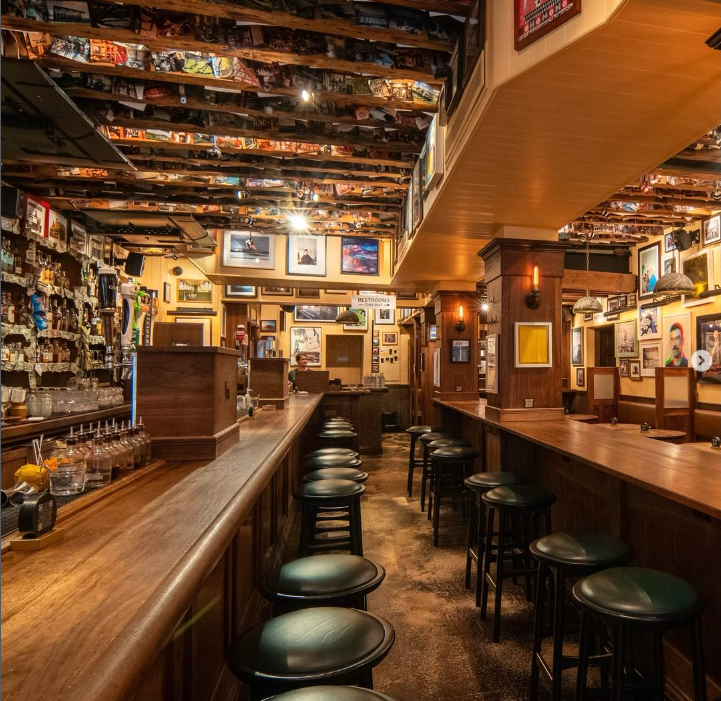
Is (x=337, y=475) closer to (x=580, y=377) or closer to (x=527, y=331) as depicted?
(x=527, y=331)

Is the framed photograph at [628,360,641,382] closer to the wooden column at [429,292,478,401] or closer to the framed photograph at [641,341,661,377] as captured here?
the framed photograph at [641,341,661,377]

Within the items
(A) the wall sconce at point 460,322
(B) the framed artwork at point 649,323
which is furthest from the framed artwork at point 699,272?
(A) the wall sconce at point 460,322

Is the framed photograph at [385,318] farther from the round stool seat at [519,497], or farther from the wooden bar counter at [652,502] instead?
the round stool seat at [519,497]

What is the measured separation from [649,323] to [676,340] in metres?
0.76

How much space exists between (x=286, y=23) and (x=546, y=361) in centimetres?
320

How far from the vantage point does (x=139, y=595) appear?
3.17 ft

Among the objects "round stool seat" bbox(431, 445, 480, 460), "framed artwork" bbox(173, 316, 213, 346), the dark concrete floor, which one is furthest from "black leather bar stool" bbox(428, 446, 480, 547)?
"framed artwork" bbox(173, 316, 213, 346)

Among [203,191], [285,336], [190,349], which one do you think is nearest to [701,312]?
[203,191]

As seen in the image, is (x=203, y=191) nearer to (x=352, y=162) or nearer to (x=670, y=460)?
(x=352, y=162)

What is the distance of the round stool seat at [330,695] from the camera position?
1015 mm

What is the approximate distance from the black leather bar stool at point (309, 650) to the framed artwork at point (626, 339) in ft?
27.5

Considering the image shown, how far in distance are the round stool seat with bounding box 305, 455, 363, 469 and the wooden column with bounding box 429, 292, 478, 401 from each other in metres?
2.97

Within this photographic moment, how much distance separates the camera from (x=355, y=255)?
23.8 feet

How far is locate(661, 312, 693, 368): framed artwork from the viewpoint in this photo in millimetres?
6953
